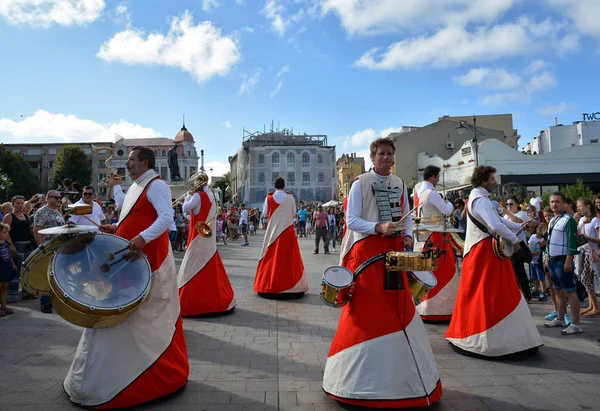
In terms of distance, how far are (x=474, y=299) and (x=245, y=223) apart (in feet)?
65.0

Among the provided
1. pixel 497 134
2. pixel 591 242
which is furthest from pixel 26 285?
pixel 497 134

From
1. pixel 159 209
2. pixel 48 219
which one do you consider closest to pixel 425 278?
pixel 159 209

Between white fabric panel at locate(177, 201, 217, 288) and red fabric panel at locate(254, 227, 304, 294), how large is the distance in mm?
1582

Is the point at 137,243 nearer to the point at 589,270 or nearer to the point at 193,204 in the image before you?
the point at 193,204

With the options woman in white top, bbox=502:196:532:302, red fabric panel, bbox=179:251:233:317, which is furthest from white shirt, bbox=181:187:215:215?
woman in white top, bbox=502:196:532:302

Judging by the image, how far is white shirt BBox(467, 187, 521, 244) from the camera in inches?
199

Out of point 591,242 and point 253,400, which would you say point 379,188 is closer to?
point 253,400

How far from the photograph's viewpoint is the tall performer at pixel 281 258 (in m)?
8.67

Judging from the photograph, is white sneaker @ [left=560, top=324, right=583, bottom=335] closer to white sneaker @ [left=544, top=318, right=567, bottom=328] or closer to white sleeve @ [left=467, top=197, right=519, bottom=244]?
white sneaker @ [left=544, top=318, right=567, bottom=328]

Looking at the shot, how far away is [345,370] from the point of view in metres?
3.71

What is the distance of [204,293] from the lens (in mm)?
7160

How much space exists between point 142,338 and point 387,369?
6.73 feet

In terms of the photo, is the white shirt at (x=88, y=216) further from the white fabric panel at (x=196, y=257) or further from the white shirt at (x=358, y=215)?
the white shirt at (x=358, y=215)

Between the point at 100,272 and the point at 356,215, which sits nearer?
the point at 100,272
